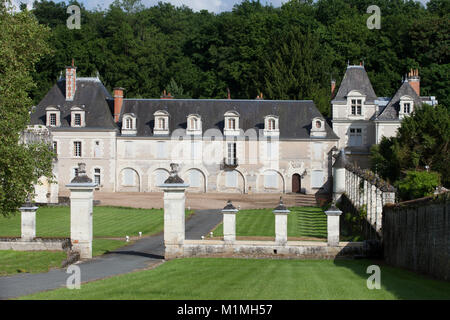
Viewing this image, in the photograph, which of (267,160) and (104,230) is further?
(267,160)

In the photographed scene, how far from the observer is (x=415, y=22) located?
64875 mm

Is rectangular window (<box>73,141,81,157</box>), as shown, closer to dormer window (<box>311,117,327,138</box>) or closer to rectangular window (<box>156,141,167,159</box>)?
rectangular window (<box>156,141,167,159</box>)

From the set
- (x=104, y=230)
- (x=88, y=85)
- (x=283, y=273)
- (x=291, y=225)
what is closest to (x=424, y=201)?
(x=283, y=273)

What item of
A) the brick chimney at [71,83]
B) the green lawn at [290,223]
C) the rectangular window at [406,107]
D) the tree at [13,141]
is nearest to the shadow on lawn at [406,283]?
the green lawn at [290,223]

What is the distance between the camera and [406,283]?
13.6 meters

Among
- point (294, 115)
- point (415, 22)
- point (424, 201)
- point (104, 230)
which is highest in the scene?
point (415, 22)

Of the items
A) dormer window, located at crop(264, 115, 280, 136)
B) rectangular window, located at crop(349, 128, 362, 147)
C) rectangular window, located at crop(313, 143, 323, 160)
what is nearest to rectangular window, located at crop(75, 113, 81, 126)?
dormer window, located at crop(264, 115, 280, 136)

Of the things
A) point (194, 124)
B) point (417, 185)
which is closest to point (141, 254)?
point (417, 185)

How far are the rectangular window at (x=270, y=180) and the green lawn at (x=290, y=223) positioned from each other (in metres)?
9.01

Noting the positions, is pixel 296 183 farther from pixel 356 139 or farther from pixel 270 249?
pixel 270 249

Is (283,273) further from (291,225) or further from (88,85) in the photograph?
(88,85)

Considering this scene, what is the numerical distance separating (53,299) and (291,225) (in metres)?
19.1

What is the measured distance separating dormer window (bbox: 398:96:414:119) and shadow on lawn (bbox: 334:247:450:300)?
30.9 meters
